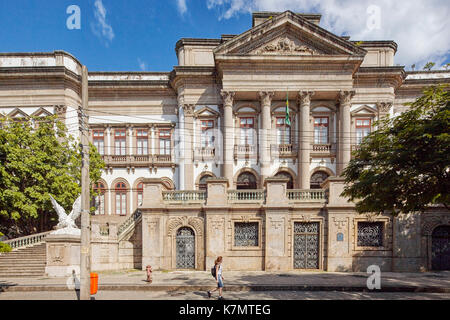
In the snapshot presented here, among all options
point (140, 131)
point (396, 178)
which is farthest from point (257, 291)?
point (140, 131)

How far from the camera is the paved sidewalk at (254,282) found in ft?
41.2

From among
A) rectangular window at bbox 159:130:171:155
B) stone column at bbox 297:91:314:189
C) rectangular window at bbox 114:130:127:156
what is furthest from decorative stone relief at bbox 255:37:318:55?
rectangular window at bbox 114:130:127:156

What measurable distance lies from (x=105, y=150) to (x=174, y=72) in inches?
375

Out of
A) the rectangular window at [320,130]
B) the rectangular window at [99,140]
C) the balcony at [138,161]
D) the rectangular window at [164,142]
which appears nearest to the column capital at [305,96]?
the rectangular window at [320,130]

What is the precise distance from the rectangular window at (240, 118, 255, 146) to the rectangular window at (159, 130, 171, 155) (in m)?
6.85

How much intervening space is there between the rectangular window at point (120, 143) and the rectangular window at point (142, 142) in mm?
1188

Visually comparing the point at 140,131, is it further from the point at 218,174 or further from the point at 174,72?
the point at 218,174

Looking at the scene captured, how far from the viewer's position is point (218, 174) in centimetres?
2673

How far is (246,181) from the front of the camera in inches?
1060

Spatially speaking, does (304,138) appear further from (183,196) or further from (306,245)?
(183,196)

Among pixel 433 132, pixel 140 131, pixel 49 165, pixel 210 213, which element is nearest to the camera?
pixel 433 132

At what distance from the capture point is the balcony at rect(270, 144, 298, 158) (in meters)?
26.5

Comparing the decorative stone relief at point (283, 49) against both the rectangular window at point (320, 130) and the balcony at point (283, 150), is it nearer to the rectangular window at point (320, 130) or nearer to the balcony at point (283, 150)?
the rectangular window at point (320, 130)

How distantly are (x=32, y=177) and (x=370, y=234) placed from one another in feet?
67.7
